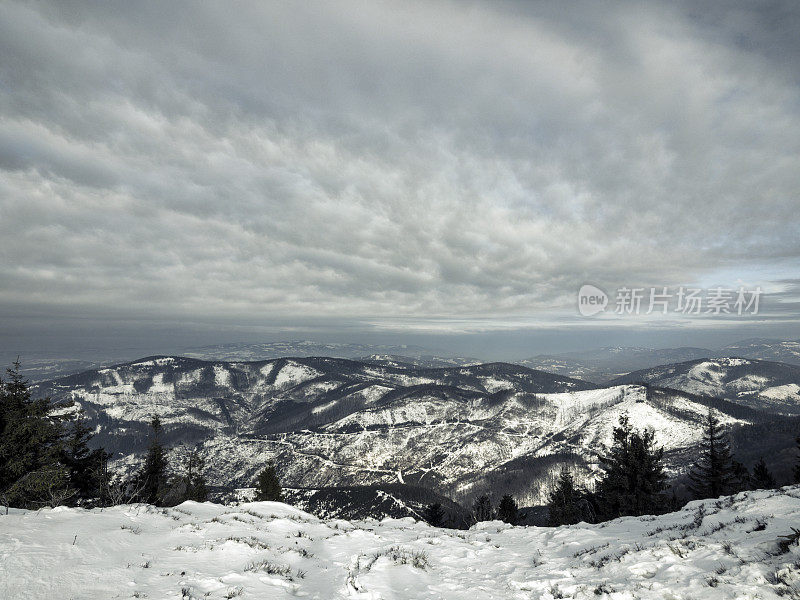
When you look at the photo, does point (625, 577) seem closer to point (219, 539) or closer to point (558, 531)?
point (558, 531)

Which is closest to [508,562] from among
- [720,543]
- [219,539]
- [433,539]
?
[433,539]

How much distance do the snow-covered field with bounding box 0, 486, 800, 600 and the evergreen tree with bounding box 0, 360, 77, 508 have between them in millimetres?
15942

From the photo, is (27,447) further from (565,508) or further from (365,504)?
(365,504)

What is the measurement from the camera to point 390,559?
12.6 meters

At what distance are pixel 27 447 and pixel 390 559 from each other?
3165cm

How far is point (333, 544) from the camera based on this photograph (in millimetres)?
15273

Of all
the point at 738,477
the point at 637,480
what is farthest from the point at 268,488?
the point at 738,477

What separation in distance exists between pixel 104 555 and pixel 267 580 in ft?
15.8

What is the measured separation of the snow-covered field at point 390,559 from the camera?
26.1 ft

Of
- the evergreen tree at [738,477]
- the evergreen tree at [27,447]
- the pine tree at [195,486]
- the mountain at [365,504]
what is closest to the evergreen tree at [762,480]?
the evergreen tree at [738,477]

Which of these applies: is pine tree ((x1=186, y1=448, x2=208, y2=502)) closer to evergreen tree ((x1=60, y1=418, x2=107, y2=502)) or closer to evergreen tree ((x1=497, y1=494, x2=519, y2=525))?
evergreen tree ((x1=60, y1=418, x2=107, y2=502))

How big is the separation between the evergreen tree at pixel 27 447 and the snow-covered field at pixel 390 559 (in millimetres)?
15942

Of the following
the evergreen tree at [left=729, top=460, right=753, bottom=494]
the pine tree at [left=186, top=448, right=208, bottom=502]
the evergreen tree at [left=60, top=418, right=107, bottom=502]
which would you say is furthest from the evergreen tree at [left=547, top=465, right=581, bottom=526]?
the evergreen tree at [left=60, top=418, right=107, bottom=502]

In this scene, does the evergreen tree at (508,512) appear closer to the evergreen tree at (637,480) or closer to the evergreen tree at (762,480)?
the evergreen tree at (637,480)
